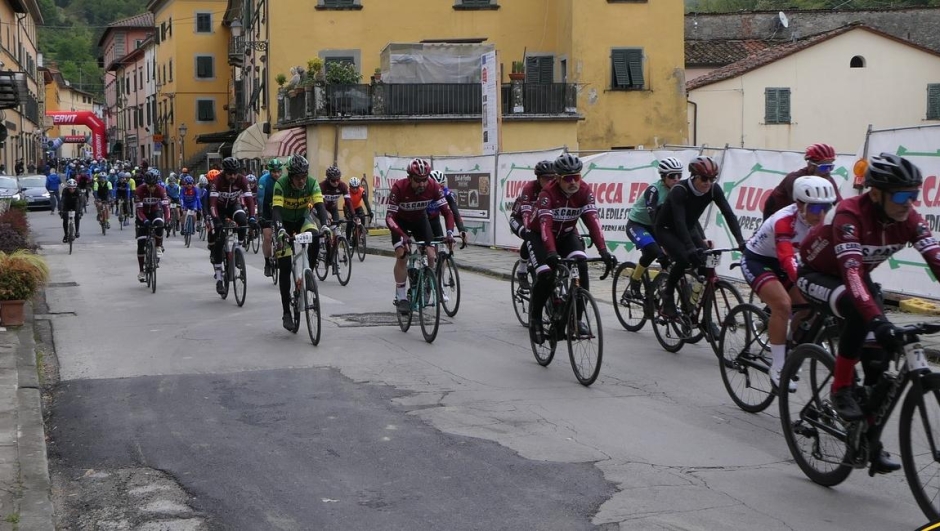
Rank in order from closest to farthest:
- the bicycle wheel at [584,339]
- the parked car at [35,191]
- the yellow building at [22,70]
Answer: the bicycle wheel at [584,339], the parked car at [35,191], the yellow building at [22,70]

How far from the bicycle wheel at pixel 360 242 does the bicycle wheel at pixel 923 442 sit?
17.0 m

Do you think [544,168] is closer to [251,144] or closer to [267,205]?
[267,205]

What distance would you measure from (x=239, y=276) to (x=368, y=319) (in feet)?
8.29

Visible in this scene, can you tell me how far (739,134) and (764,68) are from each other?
257 centimetres

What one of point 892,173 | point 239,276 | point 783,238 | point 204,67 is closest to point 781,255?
point 783,238

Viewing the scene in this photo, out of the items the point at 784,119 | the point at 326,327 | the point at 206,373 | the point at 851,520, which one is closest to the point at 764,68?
the point at 784,119

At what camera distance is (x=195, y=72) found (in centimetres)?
7550

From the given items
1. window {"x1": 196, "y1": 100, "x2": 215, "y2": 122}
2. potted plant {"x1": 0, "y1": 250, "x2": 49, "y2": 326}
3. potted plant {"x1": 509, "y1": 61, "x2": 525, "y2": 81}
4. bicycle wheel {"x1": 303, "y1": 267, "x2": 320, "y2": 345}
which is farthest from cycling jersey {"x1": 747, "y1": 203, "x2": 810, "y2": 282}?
window {"x1": 196, "y1": 100, "x2": 215, "y2": 122}

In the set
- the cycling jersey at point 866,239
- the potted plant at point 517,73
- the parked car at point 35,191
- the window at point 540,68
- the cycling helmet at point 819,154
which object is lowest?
A: the parked car at point 35,191

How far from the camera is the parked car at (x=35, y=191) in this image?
156ft

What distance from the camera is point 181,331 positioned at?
42.3 feet

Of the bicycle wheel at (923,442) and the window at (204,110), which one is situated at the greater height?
the window at (204,110)

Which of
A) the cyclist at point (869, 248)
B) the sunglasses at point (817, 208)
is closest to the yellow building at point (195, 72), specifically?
the sunglasses at point (817, 208)

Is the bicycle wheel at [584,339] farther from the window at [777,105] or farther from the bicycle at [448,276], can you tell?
the window at [777,105]
